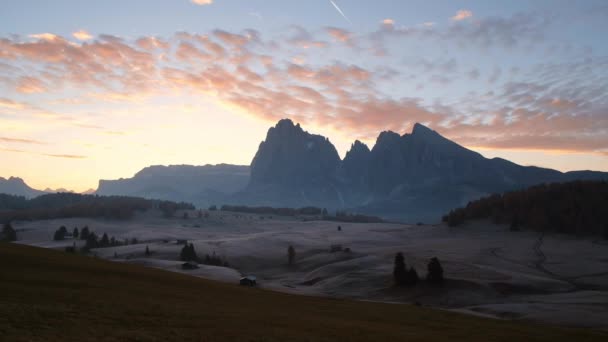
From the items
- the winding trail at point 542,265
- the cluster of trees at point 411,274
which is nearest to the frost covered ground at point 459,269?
the winding trail at point 542,265

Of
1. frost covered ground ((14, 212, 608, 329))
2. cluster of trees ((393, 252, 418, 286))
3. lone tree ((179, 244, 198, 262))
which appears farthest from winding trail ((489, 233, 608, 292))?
lone tree ((179, 244, 198, 262))

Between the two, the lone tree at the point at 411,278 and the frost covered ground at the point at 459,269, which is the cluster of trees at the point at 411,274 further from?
the frost covered ground at the point at 459,269

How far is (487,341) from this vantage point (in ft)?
90.1

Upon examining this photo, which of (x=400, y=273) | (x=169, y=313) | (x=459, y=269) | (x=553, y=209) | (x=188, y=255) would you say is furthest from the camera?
(x=553, y=209)

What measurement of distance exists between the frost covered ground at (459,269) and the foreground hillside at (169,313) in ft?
81.1

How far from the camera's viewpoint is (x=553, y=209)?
481ft

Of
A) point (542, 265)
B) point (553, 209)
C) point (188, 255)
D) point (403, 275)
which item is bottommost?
point (188, 255)

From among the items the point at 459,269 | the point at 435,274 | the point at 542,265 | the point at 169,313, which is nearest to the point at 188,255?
the point at 459,269

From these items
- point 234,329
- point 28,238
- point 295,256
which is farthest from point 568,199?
point 28,238

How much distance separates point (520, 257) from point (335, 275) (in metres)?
45.5

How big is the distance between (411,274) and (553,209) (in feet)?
300

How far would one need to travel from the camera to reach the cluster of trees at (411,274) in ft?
249

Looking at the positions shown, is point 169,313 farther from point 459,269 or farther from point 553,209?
point 553,209

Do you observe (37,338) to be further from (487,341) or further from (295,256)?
(295,256)
